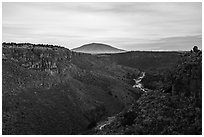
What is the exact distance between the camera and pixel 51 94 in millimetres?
63094

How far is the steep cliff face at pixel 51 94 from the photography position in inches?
1992

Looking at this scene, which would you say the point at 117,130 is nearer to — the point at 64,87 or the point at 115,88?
the point at 64,87

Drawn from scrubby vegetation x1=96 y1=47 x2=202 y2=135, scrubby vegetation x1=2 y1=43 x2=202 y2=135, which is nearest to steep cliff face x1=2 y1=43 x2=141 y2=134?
scrubby vegetation x1=2 y1=43 x2=202 y2=135

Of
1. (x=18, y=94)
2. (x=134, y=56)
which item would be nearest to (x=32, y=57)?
(x=18, y=94)

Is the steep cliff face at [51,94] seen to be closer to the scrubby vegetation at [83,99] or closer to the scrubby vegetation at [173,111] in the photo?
the scrubby vegetation at [83,99]

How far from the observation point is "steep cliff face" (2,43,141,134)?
5059 centimetres

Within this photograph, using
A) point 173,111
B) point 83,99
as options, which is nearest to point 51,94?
point 83,99

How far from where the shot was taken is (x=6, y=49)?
234 feet

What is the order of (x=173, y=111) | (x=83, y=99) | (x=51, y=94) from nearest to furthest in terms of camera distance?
(x=173, y=111) < (x=51, y=94) < (x=83, y=99)

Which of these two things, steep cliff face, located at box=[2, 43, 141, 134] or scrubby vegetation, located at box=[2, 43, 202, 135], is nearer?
scrubby vegetation, located at box=[2, 43, 202, 135]

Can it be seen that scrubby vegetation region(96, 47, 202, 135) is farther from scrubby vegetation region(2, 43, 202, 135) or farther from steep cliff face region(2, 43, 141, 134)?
steep cliff face region(2, 43, 141, 134)

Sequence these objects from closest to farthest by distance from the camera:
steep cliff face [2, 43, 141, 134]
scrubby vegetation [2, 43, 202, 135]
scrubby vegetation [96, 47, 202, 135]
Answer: scrubby vegetation [96, 47, 202, 135], scrubby vegetation [2, 43, 202, 135], steep cliff face [2, 43, 141, 134]

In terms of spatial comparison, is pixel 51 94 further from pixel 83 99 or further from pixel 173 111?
pixel 173 111

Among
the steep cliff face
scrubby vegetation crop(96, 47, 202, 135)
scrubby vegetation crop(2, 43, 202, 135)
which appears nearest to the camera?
scrubby vegetation crop(96, 47, 202, 135)
